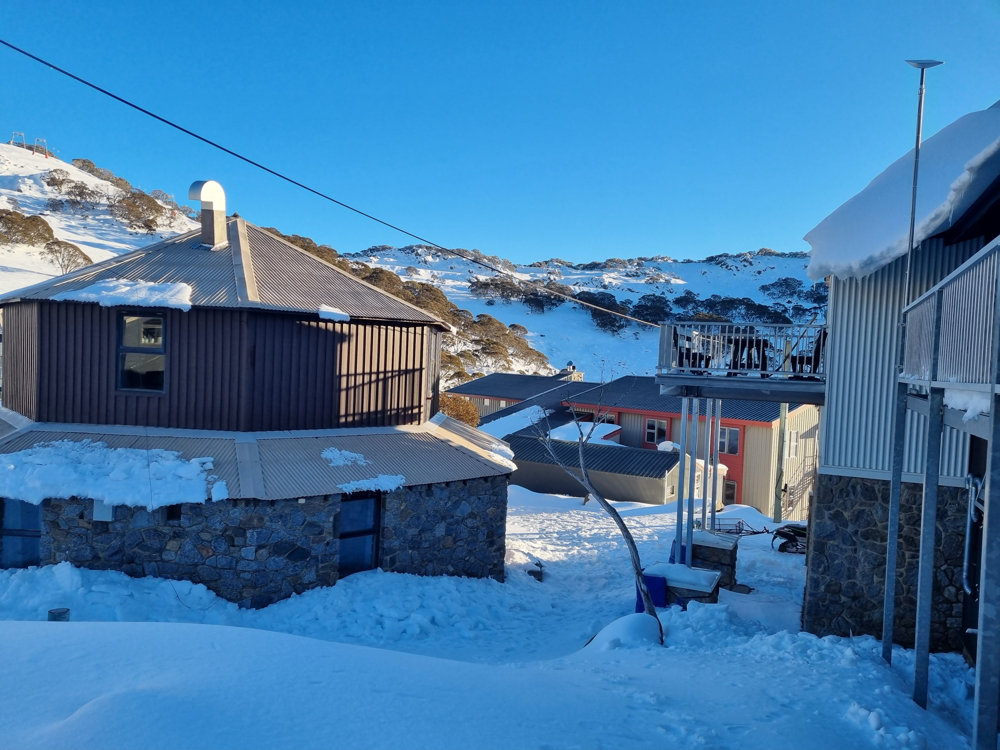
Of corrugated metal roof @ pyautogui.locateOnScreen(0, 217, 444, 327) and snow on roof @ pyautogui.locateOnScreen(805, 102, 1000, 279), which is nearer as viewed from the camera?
snow on roof @ pyautogui.locateOnScreen(805, 102, 1000, 279)

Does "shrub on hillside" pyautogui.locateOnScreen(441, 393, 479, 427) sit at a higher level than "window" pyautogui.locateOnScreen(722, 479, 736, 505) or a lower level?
higher

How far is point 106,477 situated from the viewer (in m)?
8.27

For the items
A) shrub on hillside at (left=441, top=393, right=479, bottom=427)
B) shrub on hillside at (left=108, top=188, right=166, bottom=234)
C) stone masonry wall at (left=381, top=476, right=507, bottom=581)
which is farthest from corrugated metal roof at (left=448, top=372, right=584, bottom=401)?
shrub on hillside at (left=108, top=188, right=166, bottom=234)

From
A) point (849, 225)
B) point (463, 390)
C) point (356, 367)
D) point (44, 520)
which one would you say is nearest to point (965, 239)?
point (849, 225)

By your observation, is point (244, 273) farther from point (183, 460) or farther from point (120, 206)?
point (120, 206)

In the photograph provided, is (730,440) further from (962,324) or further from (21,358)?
Result: (21,358)

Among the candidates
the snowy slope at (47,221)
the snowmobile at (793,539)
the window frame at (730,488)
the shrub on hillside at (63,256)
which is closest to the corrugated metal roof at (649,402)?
the window frame at (730,488)

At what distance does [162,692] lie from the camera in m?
3.51

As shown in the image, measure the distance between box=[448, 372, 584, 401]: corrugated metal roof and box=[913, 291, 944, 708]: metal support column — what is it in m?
25.7

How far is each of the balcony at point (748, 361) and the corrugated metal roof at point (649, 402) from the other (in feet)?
44.2

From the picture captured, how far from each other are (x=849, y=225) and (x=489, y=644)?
24.6 feet

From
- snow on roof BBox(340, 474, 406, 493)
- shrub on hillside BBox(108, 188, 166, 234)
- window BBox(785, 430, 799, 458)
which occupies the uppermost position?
shrub on hillside BBox(108, 188, 166, 234)

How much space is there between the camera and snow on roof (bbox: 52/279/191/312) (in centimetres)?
931

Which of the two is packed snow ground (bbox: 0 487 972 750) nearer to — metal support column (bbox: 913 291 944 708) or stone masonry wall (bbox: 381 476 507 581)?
metal support column (bbox: 913 291 944 708)
